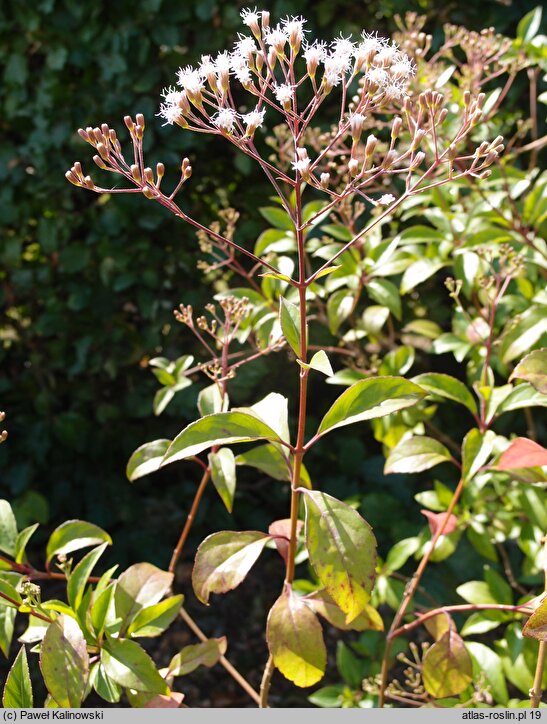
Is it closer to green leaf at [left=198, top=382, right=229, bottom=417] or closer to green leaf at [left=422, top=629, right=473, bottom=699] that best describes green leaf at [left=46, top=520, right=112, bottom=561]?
green leaf at [left=198, top=382, right=229, bottom=417]

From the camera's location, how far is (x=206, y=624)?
2.53m

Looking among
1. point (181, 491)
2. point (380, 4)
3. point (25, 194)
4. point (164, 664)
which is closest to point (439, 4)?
point (380, 4)

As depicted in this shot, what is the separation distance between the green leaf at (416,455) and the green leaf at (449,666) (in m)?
0.29

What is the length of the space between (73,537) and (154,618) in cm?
19

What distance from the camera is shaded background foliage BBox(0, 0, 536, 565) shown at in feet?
7.70

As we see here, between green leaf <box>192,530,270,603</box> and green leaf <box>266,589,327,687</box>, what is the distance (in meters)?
0.08

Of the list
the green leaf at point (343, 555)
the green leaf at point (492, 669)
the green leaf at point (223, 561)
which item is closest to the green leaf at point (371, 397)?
the green leaf at point (343, 555)

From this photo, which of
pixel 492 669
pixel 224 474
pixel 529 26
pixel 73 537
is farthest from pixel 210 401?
pixel 529 26

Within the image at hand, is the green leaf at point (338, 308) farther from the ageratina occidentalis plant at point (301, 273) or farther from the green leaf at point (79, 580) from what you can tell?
the green leaf at point (79, 580)

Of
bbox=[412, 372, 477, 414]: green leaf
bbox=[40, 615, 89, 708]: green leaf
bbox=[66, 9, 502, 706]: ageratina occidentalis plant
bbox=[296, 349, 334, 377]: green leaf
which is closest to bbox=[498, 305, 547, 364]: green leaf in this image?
bbox=[412, 372, 477, 414]: green leaf

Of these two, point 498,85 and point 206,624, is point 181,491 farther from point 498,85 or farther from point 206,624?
point 498,85

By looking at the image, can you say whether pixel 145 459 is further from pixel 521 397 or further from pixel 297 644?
pixel 521 397

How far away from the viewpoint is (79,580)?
1.14 metres
